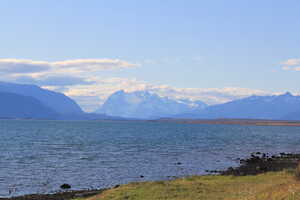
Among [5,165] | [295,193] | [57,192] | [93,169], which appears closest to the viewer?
[295,193]

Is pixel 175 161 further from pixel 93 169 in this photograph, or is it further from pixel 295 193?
pixel 295 193

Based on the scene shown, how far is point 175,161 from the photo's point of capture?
67750 mm

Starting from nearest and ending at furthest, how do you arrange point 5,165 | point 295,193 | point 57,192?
point 295,193
point 57,192
point 5,165

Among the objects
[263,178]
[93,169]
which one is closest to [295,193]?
[263,178]

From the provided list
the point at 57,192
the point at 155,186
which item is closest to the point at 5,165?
the point at 57,192

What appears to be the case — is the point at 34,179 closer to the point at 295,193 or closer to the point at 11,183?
the point at 11,183

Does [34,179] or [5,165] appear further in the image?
[5,165]

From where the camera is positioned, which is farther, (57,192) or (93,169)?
(93,169)

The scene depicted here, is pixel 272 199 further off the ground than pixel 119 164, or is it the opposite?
pixel 272 199

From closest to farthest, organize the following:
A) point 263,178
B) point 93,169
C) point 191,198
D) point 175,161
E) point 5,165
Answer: point 191,198 < point 263,178 < point 93,169 < point 5,165 < point 175,161

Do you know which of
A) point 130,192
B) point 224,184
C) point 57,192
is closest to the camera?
Answer: point 130,192

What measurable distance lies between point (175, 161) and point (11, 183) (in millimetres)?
30238

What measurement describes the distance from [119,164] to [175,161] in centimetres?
1053

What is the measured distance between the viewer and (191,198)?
26891 millimetres
